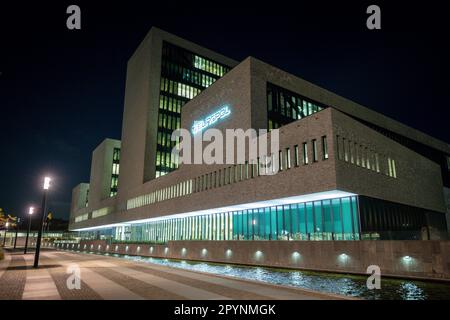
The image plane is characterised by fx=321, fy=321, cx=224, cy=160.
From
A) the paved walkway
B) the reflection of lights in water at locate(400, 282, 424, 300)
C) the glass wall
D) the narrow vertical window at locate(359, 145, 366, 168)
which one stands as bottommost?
the reflection of lights in water at locate(400, 282, 424, 300)

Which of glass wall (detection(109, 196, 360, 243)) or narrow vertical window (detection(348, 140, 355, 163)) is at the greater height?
narrow vertical window (detection(348, 140, 355, 163))

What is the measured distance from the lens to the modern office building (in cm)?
2947

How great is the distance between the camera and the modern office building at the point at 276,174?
96.7 feet

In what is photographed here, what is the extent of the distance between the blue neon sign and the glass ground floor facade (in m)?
13.4

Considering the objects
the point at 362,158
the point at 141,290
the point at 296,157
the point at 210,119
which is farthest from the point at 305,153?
the point at 141,290

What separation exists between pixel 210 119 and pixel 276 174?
18.8 metres

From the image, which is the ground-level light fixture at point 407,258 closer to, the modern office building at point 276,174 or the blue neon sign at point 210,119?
the modern office building at point 276,174

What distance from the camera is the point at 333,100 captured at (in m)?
52.8

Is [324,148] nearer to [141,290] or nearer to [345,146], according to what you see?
[345,146]

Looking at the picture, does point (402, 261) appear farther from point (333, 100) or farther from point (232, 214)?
point (333, 100)
